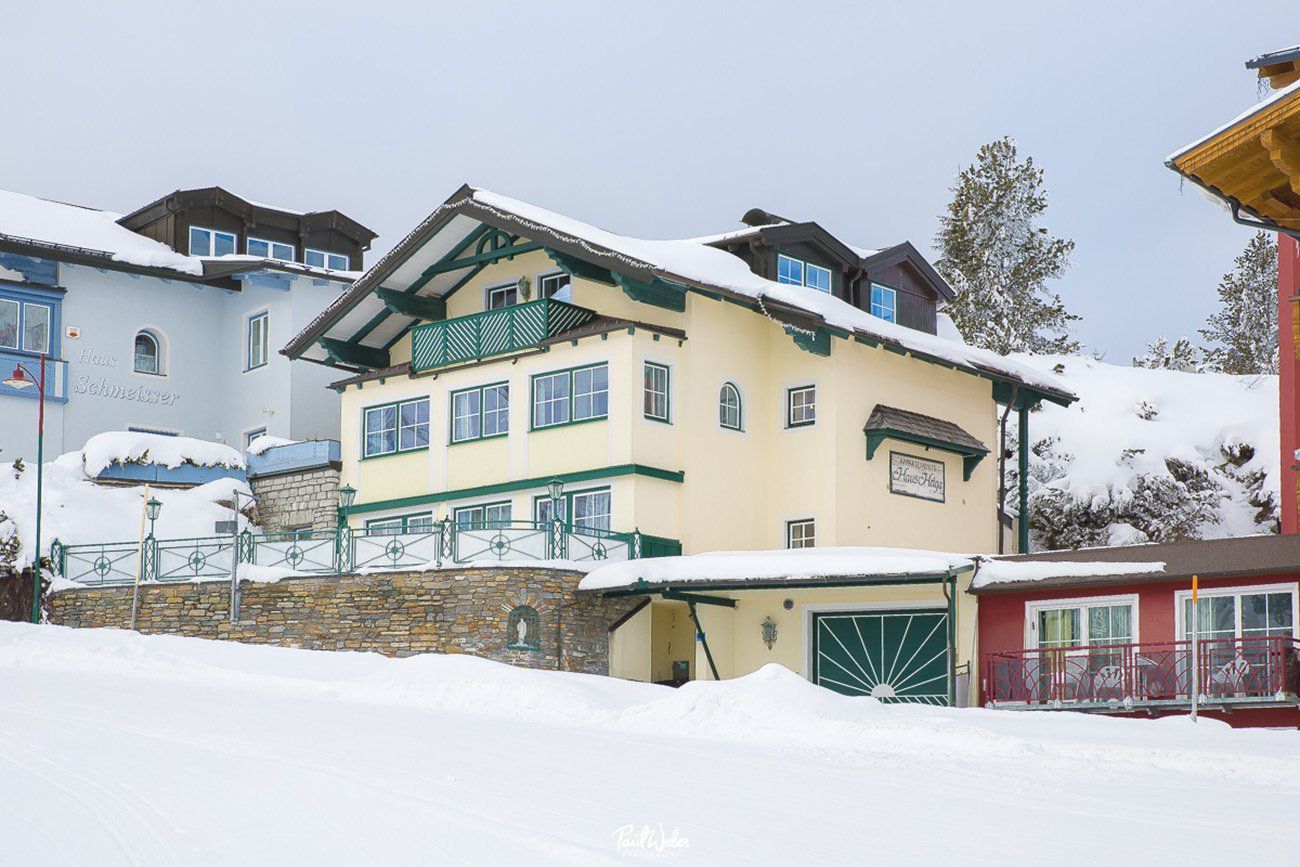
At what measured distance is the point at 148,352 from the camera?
4209 centimetres

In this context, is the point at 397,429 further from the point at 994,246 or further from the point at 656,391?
the point at 994,246

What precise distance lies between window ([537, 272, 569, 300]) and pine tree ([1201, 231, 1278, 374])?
2850 cm

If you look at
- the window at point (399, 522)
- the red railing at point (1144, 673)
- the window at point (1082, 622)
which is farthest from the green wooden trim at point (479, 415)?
the window at point (1082, 622)

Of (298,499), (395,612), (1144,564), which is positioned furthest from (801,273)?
(1144,564)

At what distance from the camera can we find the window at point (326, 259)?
4509 cm

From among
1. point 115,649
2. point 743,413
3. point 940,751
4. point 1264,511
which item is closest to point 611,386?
point 743,413

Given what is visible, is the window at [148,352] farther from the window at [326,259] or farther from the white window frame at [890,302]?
the white window frame at [890,302]

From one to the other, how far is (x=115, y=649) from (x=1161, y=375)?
1221 inches

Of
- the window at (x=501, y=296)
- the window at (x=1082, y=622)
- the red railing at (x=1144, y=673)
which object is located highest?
the window at (x=501, y=296)

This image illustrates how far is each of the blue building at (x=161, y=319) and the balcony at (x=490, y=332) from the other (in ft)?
25.1

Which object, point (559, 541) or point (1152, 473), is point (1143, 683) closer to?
point (559, 541)

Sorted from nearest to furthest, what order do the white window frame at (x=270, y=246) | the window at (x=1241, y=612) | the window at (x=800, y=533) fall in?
1. the window at (x=1241, y=612)
2. the window at (x=800, y=533)
3. the white window frame at (x=270, y=246)

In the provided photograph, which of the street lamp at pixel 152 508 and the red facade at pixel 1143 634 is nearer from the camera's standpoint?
the red facade at pixel 1143 634

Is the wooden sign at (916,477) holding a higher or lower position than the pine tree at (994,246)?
lower
